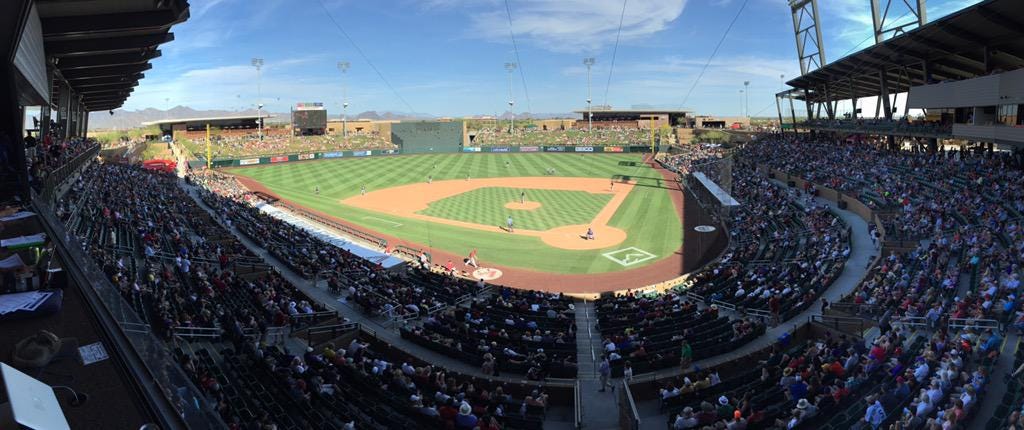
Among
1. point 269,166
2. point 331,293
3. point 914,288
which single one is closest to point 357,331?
point 331,293

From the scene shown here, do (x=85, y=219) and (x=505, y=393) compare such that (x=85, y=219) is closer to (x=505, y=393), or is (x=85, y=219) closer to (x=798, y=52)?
(x=505, y=393)

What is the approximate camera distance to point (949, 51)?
1359 inches

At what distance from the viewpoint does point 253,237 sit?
90.2 ft

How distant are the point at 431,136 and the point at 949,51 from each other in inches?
2885

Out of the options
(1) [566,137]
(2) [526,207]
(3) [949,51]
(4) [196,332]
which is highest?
(3) [949,51]

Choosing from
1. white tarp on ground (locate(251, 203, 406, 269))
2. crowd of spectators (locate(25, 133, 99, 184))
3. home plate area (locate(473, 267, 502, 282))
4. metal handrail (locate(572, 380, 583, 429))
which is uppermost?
crowd of spectators (locate(25, 133, 99, 184))

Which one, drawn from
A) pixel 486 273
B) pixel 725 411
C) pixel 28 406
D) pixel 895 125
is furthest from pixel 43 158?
pixel 895 125

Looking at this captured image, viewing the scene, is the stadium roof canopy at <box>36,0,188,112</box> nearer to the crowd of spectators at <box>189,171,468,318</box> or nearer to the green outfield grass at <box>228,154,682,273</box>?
the crowd of spectators at <box>189,171,468,318</box>

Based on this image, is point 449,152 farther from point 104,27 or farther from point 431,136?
point 104,27

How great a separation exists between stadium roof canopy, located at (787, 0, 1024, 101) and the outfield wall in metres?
37.5

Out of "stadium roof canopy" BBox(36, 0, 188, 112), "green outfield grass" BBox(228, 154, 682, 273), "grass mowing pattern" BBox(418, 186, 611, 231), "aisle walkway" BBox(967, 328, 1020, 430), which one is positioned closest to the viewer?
"aisle walkway" BBox(967, 328, 1020, 430)

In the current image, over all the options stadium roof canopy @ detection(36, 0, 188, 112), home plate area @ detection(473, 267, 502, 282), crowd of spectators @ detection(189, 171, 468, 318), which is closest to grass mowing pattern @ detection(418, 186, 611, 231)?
home plate area @ detection(473, 267, 502, 282)

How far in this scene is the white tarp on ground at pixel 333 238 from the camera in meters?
25.6

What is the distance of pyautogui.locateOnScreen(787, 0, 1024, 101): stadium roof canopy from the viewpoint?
2660cm
